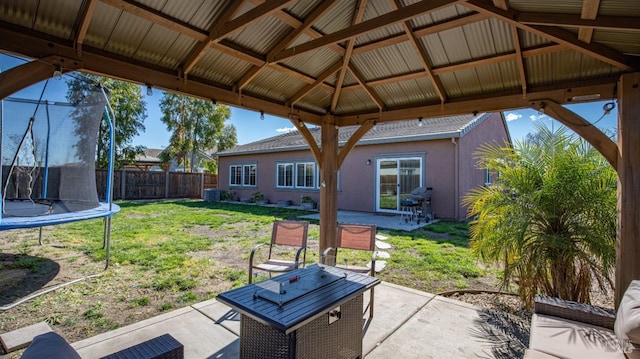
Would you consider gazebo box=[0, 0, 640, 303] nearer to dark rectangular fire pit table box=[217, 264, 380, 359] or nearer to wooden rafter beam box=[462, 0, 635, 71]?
wooden rafter beam box=[462, 0, 635, 71]

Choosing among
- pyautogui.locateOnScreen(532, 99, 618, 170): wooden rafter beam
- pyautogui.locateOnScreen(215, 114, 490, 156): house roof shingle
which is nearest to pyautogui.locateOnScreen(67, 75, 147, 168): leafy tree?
pyautogui.locateOnScreen(215, 114, 490, 156): house roof shingle

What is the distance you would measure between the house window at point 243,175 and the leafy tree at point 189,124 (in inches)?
265

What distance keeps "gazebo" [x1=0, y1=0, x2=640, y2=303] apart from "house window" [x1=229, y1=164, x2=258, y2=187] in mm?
12609

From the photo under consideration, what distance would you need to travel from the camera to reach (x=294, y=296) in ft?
6.89

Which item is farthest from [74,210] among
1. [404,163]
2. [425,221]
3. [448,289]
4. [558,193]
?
[404,163]

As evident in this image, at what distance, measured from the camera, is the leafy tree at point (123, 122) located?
62.8ft

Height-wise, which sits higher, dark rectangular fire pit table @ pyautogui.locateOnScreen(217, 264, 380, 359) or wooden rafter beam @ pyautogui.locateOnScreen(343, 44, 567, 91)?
wooden rafter beam @ pyautogui.locateOnScreen(343, 44, 567, 91)

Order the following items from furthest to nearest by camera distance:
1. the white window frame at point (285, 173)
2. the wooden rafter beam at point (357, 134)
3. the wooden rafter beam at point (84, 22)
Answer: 1. the white window frame at point (285, 173)
2. the wooden rafter beam at point (357, 134)
3. the wooden rafter beam at point (84, 22)

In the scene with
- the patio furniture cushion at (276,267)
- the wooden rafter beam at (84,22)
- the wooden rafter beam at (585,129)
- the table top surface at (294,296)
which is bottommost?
the patio furniture cushion at (276,267)

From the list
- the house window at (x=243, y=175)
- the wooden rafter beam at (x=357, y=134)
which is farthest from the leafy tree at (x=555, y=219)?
the house window at (x=243, y=175)

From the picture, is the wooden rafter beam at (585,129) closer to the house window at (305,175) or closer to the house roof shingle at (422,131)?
the house roof shingle at (422,131)

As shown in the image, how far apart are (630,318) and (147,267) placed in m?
5.59

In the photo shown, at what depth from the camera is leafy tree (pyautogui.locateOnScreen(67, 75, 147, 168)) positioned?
19.1 meters

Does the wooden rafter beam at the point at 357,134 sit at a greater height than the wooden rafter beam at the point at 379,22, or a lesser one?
lesser
